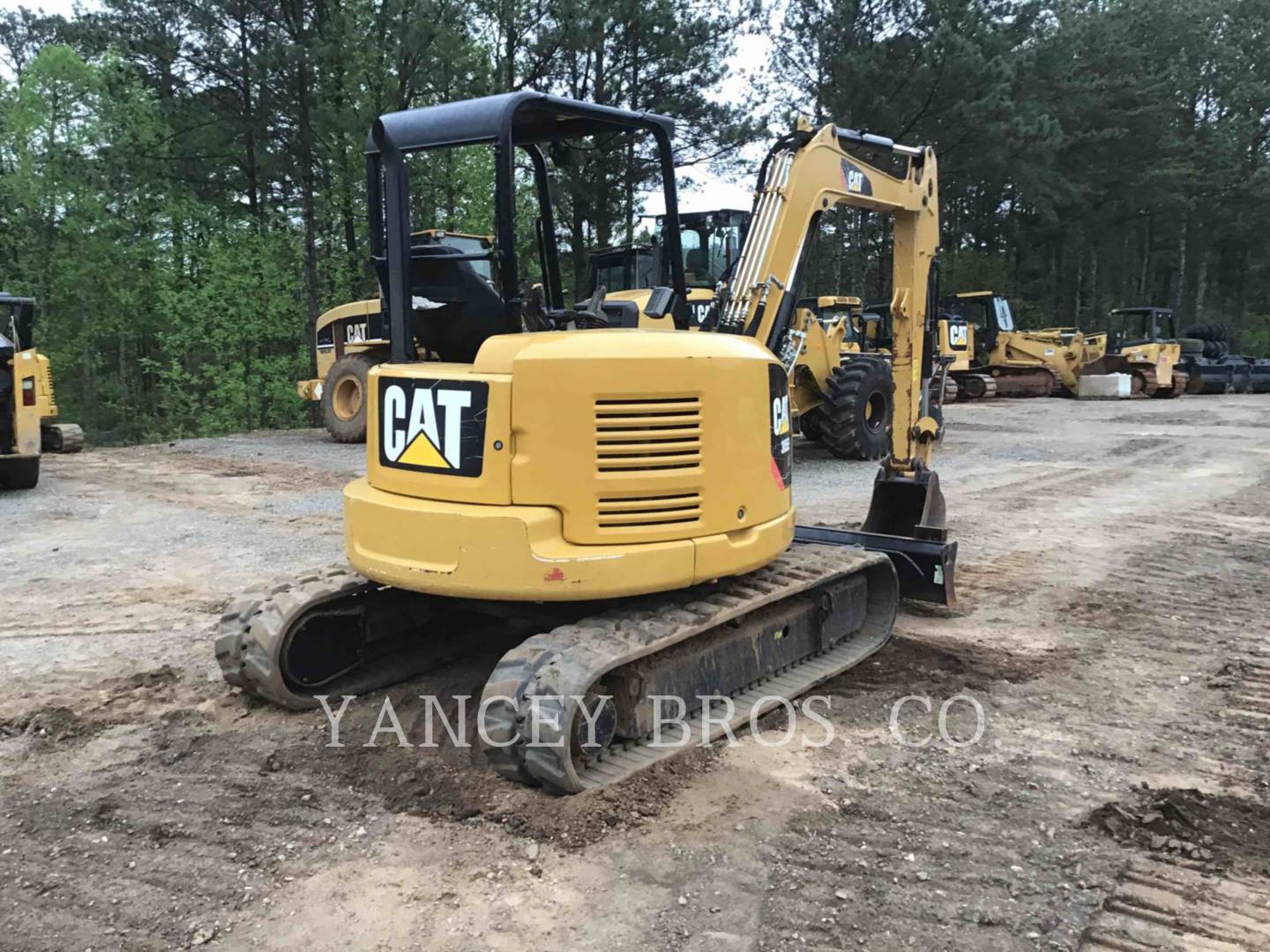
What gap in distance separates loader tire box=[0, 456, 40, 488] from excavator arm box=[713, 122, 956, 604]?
820 cm

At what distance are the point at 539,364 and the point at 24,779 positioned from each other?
7.96 ft

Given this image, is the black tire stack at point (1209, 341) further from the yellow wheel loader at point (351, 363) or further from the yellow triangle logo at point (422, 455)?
the yellow triangle logo at point (422, 455)

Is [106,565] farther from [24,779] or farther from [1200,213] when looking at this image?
[1200,213]

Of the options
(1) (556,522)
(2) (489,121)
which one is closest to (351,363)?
(2) (489,121)

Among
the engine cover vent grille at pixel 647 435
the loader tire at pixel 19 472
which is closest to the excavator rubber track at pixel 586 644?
the engine cover vent grille at pixel 647 435

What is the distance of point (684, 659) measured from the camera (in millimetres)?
3777

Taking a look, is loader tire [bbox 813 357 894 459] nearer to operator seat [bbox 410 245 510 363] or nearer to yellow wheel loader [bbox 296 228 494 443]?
yellow wheel loader [bbox 296 228 494 443]

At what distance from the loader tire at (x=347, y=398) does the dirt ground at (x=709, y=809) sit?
8.15 metres

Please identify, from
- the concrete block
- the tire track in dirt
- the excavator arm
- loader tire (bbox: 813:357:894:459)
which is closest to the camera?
the tire track in dirt

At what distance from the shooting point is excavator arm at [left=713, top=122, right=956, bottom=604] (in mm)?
5316

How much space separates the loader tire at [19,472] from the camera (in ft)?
32.5

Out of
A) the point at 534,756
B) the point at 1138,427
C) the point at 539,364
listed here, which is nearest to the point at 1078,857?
the point at 534,756

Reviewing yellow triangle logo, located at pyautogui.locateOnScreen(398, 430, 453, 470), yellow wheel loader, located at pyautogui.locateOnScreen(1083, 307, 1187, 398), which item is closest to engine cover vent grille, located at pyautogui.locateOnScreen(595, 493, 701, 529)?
yellow triangle logo, located at pyautogui.locateOnScreen(398, 430, 453, 470)

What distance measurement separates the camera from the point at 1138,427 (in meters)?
16.6
